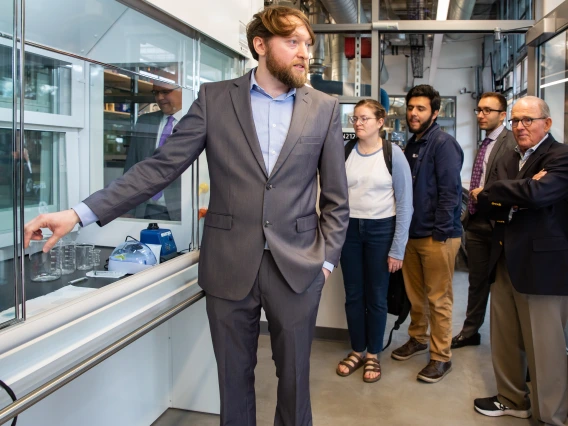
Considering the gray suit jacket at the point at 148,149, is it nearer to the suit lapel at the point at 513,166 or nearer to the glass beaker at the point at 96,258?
the glass beaker at the point at 96,258

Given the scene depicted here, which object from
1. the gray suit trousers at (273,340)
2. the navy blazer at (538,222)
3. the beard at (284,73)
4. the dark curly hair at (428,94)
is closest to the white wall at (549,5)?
the dark curly hair at (428,94)

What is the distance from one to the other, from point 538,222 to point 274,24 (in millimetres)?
1396

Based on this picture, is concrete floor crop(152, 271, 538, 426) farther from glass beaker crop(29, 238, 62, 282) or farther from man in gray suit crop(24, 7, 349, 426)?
glass beaker crop(29, 238, 62, 282)

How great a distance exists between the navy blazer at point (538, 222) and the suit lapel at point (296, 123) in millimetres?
1005

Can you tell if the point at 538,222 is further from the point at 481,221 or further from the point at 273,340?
the point at 273,340

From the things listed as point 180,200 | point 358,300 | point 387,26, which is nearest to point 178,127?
point 180,200

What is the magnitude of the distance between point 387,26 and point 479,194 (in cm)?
197

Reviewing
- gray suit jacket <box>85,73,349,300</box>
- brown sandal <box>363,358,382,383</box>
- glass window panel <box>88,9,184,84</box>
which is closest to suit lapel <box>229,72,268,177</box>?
gray suit jacket <box>85,73,349,300</box>

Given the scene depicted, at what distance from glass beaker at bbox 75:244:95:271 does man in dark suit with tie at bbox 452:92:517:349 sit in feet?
7.47

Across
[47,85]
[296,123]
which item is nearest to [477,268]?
[296,123]

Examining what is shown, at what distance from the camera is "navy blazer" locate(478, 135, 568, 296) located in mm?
2104

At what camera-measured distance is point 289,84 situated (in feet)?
5.62

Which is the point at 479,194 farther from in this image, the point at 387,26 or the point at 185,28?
the point at 387,26

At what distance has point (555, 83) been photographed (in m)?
3.64
